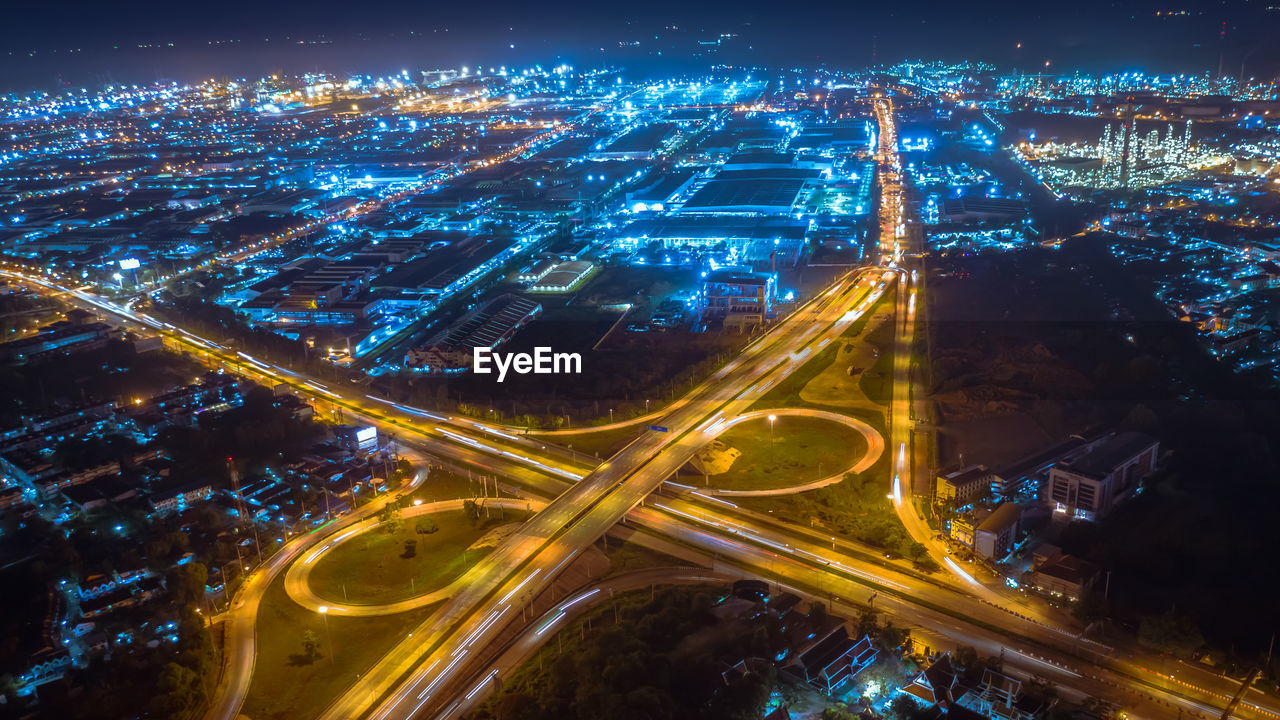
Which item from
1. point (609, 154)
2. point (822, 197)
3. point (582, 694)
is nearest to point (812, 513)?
point (582, 694)

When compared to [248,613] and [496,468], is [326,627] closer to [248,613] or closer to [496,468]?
[248,613]

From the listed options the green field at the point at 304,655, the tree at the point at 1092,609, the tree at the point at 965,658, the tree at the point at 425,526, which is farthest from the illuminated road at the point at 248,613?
the tree at the point at 1092,609

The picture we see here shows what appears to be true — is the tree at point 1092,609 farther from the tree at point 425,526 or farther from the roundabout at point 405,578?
the tree at point 425,526

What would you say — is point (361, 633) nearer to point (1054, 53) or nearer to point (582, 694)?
point (582, 694)

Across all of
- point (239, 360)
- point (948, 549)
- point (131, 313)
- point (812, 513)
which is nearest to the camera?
point (948, 549)

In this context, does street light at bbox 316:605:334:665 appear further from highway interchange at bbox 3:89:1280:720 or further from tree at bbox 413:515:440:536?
tree at bbox 413:515:440:536

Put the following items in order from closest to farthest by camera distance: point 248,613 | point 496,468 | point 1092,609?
point 1092,609, point 248,613, point 496,468

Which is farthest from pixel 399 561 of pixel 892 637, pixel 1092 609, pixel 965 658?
pixel 1092 609
